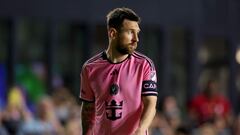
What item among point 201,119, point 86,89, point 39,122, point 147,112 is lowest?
point 201,119

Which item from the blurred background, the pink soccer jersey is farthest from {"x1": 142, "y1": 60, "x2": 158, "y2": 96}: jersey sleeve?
the blurred background

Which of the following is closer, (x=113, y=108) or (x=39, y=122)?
(x=113, y=108)

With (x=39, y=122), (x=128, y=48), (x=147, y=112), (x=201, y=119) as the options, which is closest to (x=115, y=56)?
(x=128, y=48)

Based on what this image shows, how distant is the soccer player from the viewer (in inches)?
259

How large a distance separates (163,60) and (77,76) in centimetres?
253

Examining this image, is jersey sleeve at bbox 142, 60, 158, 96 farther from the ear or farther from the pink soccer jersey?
the ear

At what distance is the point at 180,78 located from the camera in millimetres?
20172

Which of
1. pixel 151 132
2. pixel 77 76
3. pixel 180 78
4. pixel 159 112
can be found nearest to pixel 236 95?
pixel 180 78

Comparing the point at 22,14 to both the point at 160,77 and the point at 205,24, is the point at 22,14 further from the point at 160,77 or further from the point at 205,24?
the point at 205,24

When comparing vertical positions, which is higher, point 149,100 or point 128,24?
point 128,24

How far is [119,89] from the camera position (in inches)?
261

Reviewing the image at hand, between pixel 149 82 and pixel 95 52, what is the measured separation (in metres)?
11.6

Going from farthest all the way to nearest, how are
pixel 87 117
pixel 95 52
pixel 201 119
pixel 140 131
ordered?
pixel 95 52
pixel 201 119
pixel 87 117
pixel 140 131

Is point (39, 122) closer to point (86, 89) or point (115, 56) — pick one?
point (86, 89)
